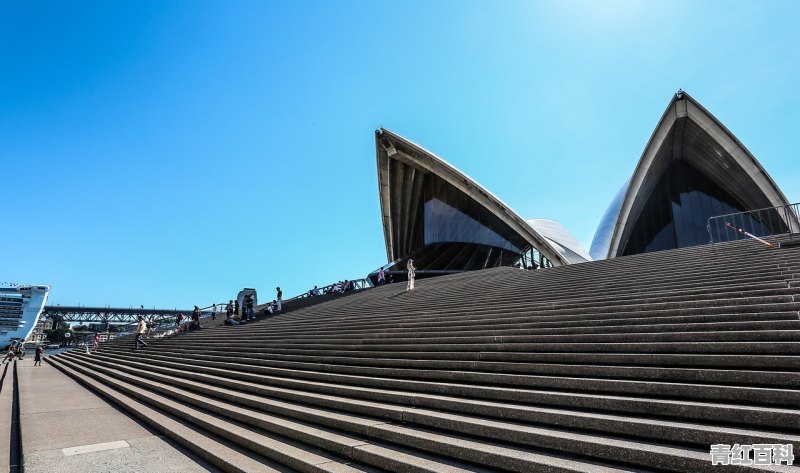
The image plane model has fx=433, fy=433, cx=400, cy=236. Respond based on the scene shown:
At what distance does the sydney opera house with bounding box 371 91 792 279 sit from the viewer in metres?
24.4

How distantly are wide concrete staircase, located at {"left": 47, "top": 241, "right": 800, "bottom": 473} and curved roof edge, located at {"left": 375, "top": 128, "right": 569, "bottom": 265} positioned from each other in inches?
801

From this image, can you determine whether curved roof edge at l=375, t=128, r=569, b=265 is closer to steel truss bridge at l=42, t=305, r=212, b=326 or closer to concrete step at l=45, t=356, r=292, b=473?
concrete step at l=45, t=356, r=292, b=473

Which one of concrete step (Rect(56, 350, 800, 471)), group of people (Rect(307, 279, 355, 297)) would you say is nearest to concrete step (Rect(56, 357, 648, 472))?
concrete step (Rect(56, 350, 800, 471))

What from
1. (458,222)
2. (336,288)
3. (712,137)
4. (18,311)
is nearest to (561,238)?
(458,222)

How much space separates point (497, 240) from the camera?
3466 centimetres

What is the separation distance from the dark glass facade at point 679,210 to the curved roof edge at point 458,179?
5.26m

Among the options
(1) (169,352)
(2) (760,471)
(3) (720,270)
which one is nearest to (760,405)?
(2) (760,471)

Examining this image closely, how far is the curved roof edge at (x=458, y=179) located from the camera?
99.5 ft

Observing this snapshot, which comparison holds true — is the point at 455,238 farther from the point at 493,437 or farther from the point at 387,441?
the point at 493,437

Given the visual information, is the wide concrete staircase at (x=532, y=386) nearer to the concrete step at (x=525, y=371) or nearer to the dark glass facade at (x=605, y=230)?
the concrete step at (x=525, y=371)

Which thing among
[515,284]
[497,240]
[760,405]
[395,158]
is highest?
[395,158]

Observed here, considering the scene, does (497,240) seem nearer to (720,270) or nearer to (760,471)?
(720,270)

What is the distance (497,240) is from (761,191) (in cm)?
1647

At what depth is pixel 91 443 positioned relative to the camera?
16.1 ft
